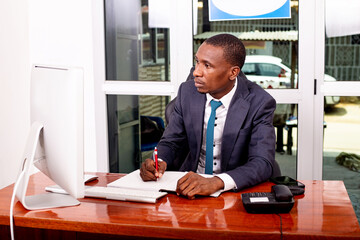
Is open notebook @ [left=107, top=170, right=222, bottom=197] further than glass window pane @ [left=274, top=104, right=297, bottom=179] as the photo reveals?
No

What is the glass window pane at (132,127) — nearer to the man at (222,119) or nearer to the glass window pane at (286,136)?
the glass window pane at (286,136)

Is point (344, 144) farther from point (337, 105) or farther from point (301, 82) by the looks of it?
point (301, 82)

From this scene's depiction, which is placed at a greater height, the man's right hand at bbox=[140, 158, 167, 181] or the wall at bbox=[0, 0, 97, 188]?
the wall at bbox=[0, 0, 97, 188]

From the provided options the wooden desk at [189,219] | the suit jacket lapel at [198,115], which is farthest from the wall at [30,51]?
the wooden desk at [189,219]

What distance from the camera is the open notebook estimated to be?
2.06 meters

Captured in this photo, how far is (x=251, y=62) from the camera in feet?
12.1

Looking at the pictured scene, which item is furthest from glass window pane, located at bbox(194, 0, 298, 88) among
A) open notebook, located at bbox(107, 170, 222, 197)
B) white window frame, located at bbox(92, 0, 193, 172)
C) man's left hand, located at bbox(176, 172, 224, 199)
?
man's left hand, located at bbox(176, 172, 224, 199)

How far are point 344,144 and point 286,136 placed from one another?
420 mm

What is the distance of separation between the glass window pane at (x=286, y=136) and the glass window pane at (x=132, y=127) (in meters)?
0.87

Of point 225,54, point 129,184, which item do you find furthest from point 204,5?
point 129,184

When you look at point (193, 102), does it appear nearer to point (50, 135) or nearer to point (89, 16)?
point (50, 135)

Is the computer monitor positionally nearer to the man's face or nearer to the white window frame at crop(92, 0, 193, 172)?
the man's face

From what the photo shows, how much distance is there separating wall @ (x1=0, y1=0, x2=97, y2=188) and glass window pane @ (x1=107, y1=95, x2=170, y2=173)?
0.55 feet

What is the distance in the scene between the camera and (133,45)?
3.92 m
